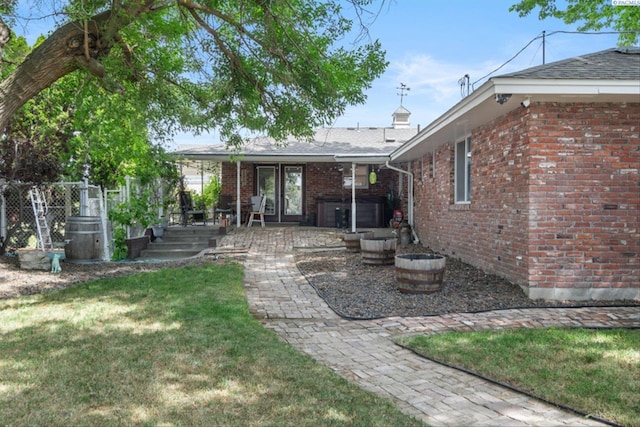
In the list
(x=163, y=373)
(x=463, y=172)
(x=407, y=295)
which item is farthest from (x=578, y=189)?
(x=163, y=373)

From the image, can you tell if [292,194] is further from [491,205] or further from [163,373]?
[163,373]

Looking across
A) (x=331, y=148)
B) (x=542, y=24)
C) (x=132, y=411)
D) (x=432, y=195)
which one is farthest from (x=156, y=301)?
(x=542, y=24)

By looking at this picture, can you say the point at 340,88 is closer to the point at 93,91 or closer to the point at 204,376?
the point at 93,91

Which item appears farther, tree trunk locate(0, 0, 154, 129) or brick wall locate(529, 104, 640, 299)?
brick wall locate(529, 104, 640, 299)

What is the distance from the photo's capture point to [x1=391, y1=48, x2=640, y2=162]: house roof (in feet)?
18.1

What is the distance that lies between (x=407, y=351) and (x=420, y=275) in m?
2.27

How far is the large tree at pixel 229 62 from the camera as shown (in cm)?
634

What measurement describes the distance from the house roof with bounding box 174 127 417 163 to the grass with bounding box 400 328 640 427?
354 inches

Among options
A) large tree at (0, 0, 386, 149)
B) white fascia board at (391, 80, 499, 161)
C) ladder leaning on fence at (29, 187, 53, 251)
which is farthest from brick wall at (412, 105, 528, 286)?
ladder leaning on fence at (29, 187, 53, 251)

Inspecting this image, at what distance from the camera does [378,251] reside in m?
8.73

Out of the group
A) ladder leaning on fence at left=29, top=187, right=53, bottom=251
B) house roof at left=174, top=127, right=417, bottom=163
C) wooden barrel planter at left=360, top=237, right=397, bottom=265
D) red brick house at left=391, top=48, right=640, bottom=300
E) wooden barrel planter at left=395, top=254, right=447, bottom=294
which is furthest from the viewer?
house roof at left=174, top=127, right=417, bottom=163

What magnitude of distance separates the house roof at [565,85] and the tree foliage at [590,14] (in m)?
8.35

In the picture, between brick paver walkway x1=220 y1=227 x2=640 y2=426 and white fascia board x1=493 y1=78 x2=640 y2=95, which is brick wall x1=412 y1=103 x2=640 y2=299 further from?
brick paver walkway x1=220 y1=227 x2=640 y2=426

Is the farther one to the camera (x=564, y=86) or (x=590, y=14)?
(x=590, y=14)
